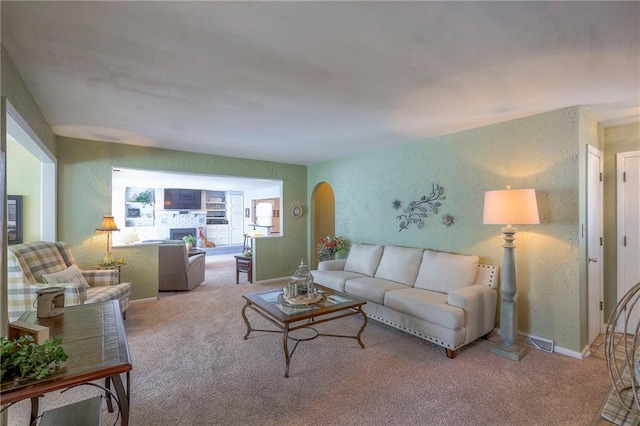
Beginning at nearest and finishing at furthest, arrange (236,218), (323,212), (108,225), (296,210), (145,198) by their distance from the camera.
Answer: (108,225)
(296,210)
(323,212)
(145,198)
(236,218)

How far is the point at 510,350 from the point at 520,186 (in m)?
1.63

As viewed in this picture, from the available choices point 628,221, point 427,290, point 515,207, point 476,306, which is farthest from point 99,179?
point 628,221

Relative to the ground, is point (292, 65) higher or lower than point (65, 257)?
higher

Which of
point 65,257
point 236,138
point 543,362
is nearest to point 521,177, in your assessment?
point 543,362

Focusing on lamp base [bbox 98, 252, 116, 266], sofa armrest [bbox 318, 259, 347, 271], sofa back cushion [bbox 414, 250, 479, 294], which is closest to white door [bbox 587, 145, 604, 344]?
sofa back cushion [bbox 414, 250, 479, 294]

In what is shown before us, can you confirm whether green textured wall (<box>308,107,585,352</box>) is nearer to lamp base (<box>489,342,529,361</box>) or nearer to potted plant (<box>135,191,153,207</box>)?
lamp base (<box>489,342,529,361</box>)

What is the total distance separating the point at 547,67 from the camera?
200cm

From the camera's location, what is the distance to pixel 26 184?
4055 mm

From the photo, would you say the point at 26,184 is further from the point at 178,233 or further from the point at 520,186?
the point at 520,186

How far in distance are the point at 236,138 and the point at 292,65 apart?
216cm

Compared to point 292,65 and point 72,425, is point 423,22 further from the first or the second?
point 72,425

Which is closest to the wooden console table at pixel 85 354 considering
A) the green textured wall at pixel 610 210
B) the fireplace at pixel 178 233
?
the green textured wall at pixel 610 210

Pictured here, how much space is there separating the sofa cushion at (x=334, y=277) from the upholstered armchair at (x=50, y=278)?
2392 millimetres

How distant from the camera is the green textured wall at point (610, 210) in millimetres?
3189
